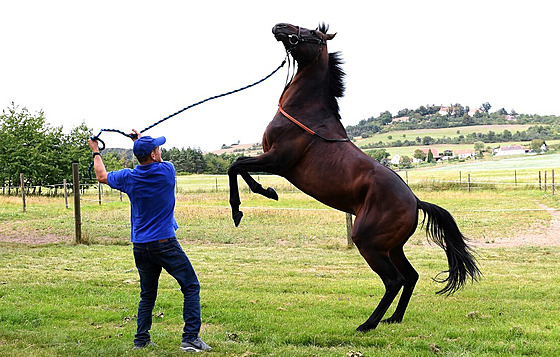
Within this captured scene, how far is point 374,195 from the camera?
4934mm

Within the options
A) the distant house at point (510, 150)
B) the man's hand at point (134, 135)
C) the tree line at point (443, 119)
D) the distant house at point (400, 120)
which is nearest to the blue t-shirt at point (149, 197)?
the man's hand at point (134, 135)

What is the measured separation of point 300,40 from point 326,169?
4.45ft

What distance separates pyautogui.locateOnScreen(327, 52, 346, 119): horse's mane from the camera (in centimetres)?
Answer: 541

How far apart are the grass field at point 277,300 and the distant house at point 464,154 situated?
229 feet

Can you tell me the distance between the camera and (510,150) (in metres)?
89.9

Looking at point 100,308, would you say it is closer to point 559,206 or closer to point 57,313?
point 57,313

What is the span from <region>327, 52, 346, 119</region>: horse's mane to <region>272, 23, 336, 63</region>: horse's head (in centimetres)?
25

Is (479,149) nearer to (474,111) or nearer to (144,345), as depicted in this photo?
(474,111)

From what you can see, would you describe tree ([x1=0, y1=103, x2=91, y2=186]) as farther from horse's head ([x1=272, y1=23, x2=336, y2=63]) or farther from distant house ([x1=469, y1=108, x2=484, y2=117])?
distant house ([x1=469, y1=108, x2=484, y2=117])

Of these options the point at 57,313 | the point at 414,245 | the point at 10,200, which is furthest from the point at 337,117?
the point at 10,200

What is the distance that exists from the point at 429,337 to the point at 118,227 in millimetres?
13400

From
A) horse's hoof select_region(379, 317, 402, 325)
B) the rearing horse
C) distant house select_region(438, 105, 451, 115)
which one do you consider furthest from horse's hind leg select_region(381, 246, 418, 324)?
distant house select_region(438, 105, 451, 115)

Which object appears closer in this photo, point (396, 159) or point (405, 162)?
point (405, 162)

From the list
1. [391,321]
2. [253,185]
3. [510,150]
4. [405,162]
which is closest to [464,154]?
[510,150]
